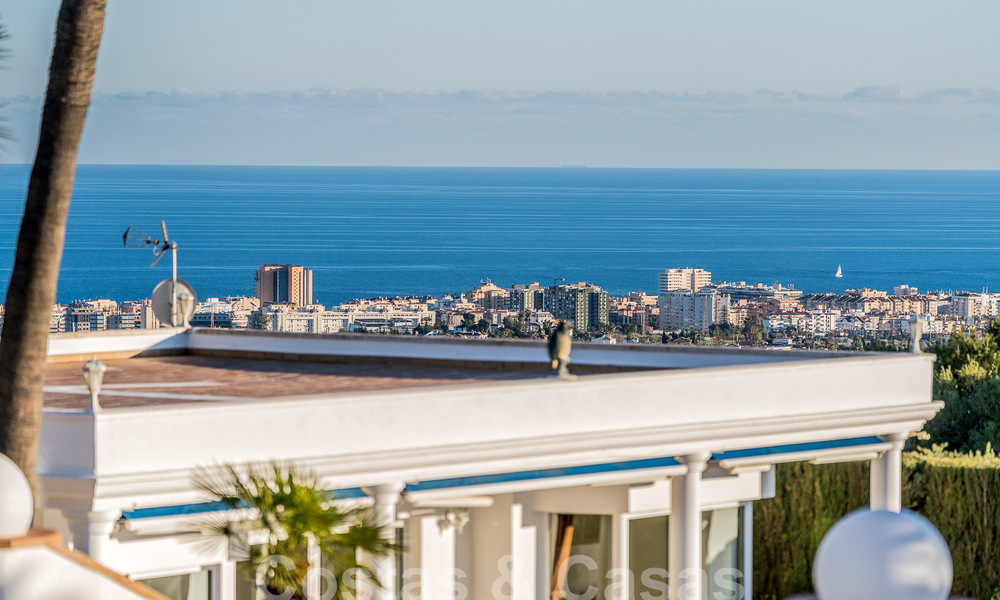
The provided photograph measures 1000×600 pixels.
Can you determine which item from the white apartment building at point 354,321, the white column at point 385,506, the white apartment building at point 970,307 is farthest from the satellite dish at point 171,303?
the white apartment building at point 970,307

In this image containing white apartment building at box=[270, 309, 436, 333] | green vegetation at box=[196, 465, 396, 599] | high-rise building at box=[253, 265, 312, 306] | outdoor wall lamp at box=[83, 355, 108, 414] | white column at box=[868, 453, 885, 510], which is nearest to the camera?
green vegetation at box=[196, 465, 396, 599]

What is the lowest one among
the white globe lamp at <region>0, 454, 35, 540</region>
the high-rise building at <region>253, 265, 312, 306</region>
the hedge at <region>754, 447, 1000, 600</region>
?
the hedge at <region>754, 447, 1000, 600</region>

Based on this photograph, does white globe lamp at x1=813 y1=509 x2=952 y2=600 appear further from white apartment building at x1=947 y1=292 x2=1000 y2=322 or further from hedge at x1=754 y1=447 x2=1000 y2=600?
white apartment building at x1=947 y1=292 x2=1000 y2=322

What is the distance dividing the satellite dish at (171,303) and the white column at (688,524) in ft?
25.7

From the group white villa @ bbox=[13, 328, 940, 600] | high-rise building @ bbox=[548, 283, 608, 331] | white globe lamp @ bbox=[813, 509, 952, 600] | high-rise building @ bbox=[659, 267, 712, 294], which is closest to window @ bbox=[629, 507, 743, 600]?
white villa @ bbox=[13, 328, 940, 600]

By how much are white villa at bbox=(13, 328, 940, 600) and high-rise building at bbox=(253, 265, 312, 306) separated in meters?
108

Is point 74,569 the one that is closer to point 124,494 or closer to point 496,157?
point 124,494

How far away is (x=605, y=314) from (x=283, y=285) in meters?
46.1

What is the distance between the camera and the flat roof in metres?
13.2

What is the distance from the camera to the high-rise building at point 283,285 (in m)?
125

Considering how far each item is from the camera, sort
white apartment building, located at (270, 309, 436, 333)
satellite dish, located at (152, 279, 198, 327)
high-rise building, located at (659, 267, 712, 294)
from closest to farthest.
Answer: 1. satellite dish, located at (152, 279, 198, 327)
2. white apartment building, located at (270, 309, 436, 333)
3. high-rise building, located at (659, 267, 712, 294)

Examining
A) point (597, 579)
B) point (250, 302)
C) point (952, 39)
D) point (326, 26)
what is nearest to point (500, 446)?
point (597, 579)

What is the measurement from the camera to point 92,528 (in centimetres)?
1007

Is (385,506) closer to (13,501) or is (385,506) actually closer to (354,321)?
(13,501)
